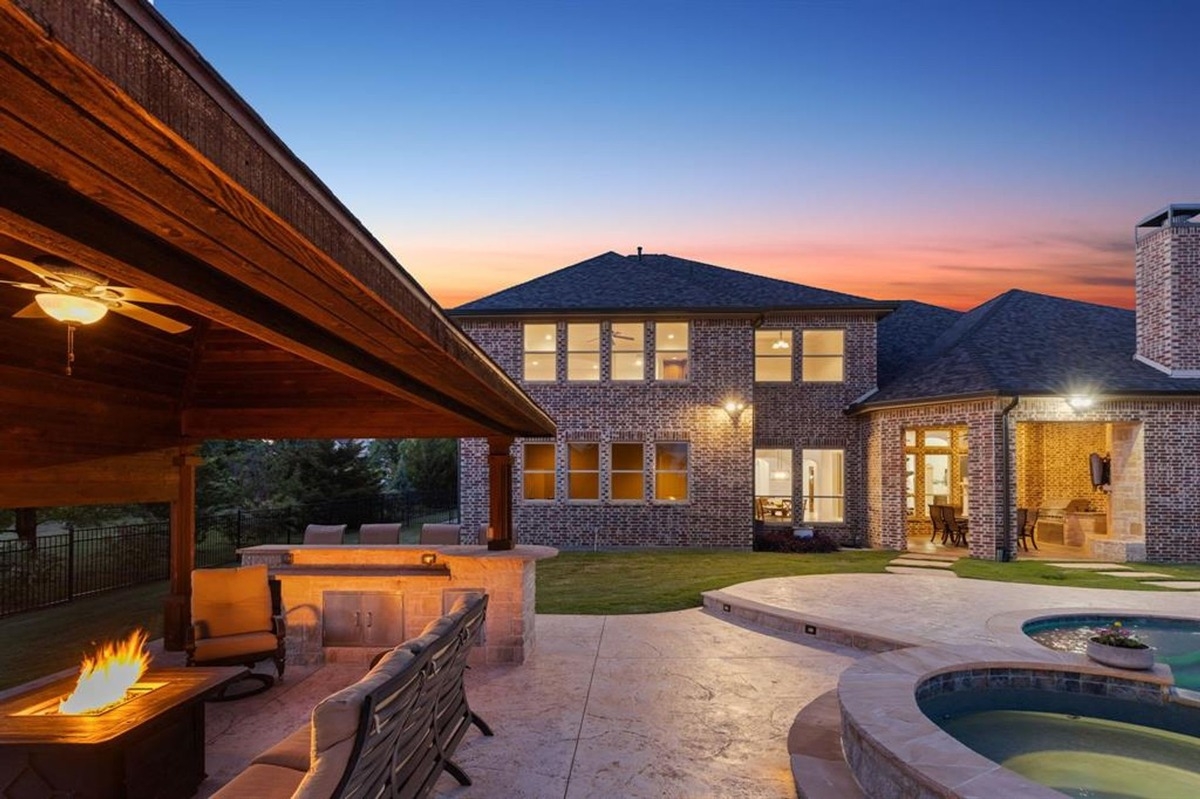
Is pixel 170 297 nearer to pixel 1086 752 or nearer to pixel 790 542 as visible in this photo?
pixel 1086 752

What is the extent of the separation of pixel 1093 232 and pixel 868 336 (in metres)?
13.3

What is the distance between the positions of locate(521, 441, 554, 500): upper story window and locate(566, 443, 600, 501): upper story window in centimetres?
46

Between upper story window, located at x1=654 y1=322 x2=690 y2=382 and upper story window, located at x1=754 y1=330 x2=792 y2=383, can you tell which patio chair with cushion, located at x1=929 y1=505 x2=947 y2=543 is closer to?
upper story window, located at x1=754 y1=330 x2=792 y2=383

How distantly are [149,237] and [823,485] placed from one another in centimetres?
1766

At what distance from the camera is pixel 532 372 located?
58.2ft

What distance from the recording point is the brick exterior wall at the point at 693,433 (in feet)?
55.8

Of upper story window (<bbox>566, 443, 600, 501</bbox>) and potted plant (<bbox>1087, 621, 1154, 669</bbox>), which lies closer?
potted plant (<bbox>1087, 621, 1154, 669</bbox>)

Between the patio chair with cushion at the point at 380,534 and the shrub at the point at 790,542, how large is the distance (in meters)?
9.47

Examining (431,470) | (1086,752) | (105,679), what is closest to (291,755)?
(105,679)

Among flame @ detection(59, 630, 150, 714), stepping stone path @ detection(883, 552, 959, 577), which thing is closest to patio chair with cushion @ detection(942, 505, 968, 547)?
stepping stone path @ detection(883, 552, 959, 577)

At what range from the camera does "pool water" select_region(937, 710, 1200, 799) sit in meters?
4.61

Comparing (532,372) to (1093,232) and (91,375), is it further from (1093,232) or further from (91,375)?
(1093,232)

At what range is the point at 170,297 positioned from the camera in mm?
2357

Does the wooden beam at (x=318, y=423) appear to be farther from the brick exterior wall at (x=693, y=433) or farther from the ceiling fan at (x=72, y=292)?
the brick exterior wall at (x=693, y=433)
